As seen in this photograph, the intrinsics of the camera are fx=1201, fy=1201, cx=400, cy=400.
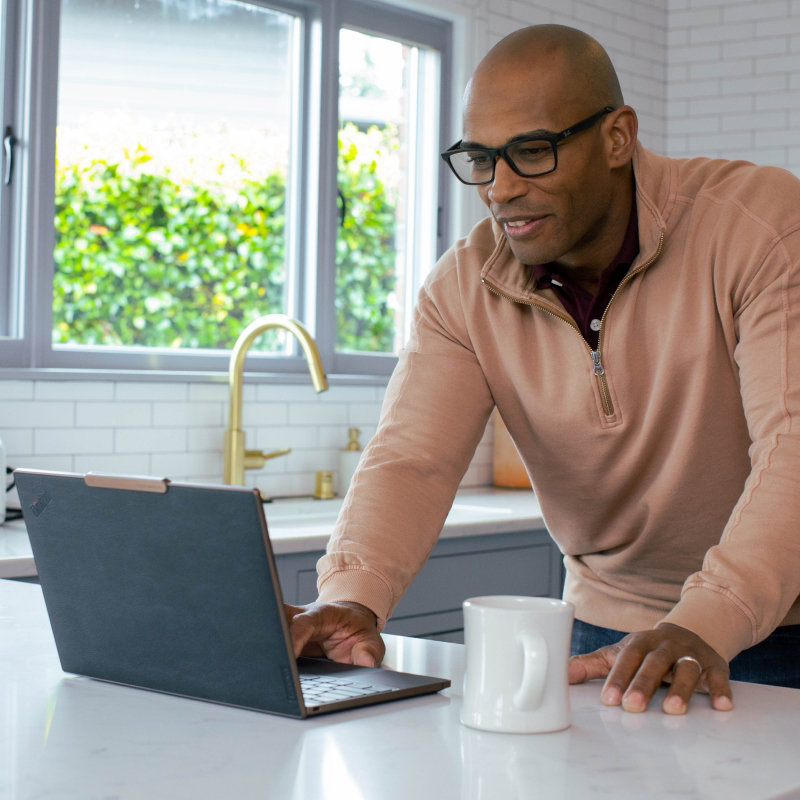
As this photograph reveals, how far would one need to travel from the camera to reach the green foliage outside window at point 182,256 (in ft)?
10.9

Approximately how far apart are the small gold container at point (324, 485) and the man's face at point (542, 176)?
2.01 metres

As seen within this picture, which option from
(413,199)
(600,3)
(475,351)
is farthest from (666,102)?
(475,351)

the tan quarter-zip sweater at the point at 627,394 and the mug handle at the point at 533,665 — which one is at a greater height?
the tan quarter-zip sweater at the point at 627,394

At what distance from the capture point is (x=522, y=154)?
5.51ft

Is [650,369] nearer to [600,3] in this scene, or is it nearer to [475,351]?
[475,351]

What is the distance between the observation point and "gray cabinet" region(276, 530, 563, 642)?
9.81ft

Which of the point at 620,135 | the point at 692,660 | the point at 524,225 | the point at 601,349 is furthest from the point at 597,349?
the point at 692,660

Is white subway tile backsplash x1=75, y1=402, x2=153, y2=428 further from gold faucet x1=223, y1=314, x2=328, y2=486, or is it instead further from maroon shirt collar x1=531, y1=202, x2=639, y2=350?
maroon shirt collar x1=531, y1=202, x2=639, y2=350

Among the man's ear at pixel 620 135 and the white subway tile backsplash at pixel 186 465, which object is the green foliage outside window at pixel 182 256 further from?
the man's ear at pixel 620 135

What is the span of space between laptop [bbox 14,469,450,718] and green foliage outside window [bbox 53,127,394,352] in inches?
85.5

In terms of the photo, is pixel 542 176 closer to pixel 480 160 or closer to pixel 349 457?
pixel 480 160

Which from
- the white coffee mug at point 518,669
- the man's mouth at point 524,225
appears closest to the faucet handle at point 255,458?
the man's mouth at point 524,225

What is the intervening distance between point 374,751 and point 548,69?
107cm

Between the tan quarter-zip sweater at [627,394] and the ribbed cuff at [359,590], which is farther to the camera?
the tan quarter-zip sweater at [627,394]
